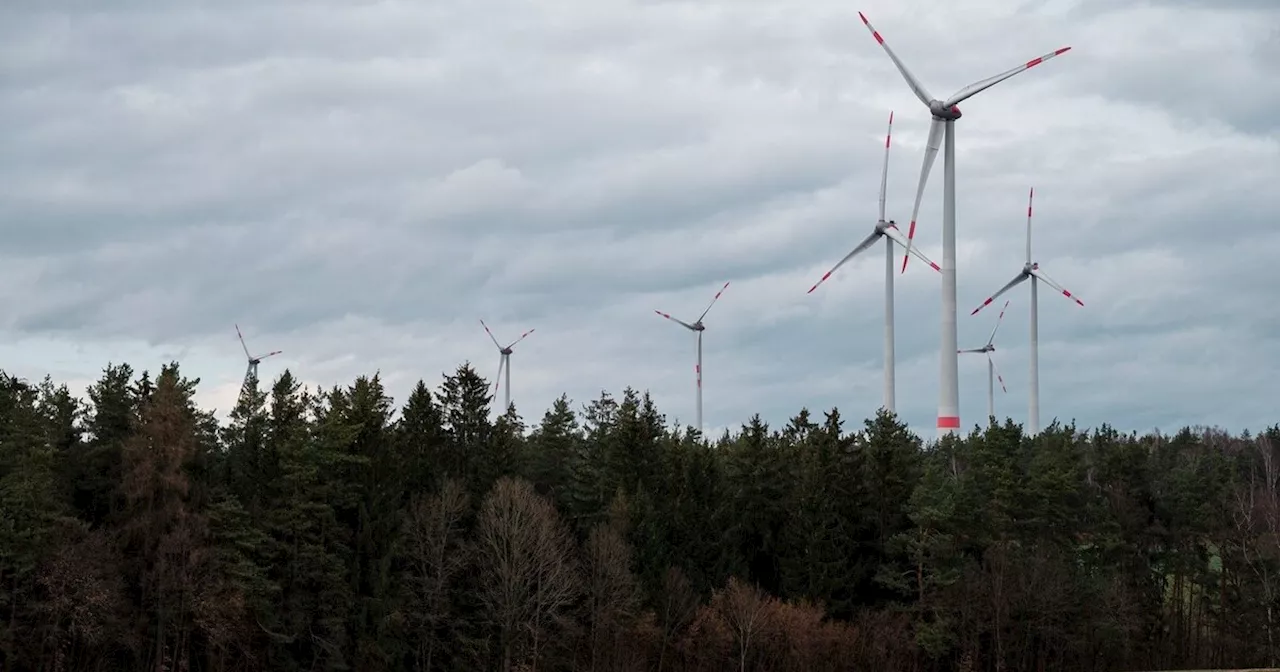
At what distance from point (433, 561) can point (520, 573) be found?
→ 17.8 feet

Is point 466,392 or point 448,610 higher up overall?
point 466,392

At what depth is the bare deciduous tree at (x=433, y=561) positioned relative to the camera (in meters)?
95.6

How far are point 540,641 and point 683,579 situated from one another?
36.5 ft

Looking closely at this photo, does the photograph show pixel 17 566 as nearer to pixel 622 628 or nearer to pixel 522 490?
pixel 522 490

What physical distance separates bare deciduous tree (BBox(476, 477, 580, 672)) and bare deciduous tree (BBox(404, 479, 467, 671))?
1.93 m

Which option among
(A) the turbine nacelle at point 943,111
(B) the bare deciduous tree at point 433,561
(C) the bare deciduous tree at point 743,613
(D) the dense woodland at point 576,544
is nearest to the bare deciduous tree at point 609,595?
(D) the dense woodland at point 576,544

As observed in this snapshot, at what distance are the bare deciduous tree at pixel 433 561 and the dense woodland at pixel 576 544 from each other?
22 cm

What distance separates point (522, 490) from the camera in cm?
9956

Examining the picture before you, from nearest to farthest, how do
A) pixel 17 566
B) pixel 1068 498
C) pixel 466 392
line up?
pixel 17 566 < pixel 466 392 < pixel 1068 498

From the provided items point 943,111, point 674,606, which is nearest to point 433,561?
point 674,606

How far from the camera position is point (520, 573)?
317 ft

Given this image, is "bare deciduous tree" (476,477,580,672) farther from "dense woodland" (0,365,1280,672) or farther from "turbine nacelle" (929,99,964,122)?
"turbine nacelle" (929,99,964,122)

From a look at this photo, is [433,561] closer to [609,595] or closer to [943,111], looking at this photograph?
[609,595]

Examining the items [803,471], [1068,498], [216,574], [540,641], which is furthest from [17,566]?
[1068,498]
